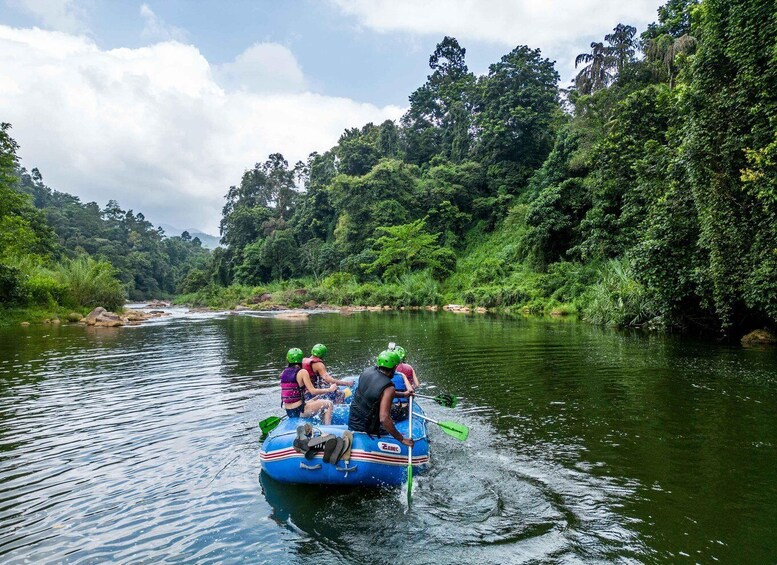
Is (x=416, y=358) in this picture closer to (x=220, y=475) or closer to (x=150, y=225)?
(x=220, y=475)

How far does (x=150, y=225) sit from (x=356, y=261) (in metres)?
81.5

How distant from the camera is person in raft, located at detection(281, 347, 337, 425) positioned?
7.62 meters

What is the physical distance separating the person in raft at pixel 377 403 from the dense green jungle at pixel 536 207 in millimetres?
11777

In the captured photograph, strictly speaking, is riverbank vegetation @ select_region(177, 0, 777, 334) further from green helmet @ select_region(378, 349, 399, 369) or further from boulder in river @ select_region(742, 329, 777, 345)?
green helmet @ select_region(378, 349, 399, 369)

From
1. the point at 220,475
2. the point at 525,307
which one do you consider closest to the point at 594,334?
the point at 525,307

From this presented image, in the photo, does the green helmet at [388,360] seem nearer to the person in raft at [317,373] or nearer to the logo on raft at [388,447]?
the logo on raft at [388,447]

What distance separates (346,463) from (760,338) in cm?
1686

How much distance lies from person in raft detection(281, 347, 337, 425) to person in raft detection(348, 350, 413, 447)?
1.56 m

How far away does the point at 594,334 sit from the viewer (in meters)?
20.0

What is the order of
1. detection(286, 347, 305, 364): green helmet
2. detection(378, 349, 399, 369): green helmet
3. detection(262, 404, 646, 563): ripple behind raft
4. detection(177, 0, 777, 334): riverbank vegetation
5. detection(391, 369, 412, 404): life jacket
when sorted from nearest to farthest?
detection(262, 404, 646, 563): ripple behind raft < detection(378, 349, 399, 369): green helmet < detection(391, 369, 412, 404): life jacket < detection(286, 347, 305, 364): green helmet < detection(177, 0, 777, 334): riverbank vegetation

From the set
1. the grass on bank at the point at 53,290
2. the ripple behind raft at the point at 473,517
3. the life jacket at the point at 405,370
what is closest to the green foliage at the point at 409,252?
the grass on bank at the point at 53,290

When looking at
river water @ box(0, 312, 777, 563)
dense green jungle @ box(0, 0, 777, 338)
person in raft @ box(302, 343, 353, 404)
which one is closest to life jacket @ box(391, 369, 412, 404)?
river water @ box(0, 312, 777, 563)

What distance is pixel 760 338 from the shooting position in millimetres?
16062

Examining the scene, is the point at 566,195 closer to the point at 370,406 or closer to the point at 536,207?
the point at 536,207
